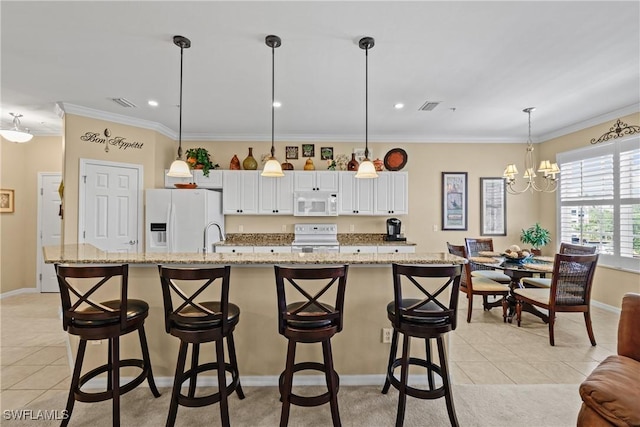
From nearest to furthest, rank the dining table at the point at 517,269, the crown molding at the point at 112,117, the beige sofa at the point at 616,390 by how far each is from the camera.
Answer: the beige sofa at the point at 616,390 → the dining table at the point at 517,269 → the crown molding at the point at 112,117

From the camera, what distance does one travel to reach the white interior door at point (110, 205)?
403 cm

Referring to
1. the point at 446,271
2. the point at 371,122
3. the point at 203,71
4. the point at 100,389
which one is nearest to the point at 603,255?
the point at 371,122

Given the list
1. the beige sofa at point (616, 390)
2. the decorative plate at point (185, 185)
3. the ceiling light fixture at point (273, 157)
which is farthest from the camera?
the decorative plate at point (185, 185)

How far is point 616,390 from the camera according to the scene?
4.78 ft

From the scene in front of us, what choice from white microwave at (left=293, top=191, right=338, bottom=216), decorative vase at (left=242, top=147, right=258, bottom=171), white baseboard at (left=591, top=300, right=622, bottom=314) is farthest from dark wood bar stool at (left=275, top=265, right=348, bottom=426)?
white baseboard at (left=591, top=300, right=622, bottom=314)

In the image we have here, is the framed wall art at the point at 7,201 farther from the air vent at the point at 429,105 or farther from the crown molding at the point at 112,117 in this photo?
the air vent at the point at 429,105

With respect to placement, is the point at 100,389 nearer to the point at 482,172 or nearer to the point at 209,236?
the point at 209,236

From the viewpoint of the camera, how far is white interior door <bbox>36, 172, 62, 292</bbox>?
5.13 m

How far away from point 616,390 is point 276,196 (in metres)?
4.40

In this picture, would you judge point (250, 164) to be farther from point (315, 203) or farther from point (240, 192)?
point (315, 203)

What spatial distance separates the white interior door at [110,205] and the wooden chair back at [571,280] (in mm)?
5391

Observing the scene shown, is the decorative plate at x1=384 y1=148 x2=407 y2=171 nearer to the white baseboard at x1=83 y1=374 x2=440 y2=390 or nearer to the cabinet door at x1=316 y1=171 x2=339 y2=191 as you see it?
the cabinet door at x1=316 y1=171 x2=339 y2=191

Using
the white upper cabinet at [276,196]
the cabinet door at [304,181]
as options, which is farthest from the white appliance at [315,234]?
the cabinet door at [304,181]

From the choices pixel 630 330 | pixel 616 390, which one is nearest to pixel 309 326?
pixel 616 390
